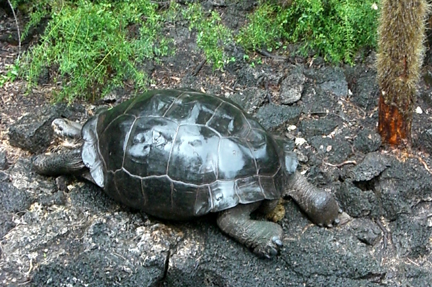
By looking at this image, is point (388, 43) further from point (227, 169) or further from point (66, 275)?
point (66, 275)

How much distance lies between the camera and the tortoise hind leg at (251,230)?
284 centimetres

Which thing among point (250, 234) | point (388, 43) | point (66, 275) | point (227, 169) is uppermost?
point (388, 43)

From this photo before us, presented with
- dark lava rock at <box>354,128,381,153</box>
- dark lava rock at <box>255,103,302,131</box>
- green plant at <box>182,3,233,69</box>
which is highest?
green plant at <box>182,3,233,69</box>

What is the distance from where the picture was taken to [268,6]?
4.68m

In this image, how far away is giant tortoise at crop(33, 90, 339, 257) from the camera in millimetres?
2854

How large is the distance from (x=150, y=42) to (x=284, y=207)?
6.50ft

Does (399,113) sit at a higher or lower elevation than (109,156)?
higher

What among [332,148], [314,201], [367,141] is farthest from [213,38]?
[314,201]

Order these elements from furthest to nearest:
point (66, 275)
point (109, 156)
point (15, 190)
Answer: point (15, 190), point (109, 156), point (66, 275)

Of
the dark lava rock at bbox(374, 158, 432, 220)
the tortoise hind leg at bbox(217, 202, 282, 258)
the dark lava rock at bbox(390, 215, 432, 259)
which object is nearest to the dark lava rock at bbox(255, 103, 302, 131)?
the dark lava rock at bbox(374, 158, 432, 220)

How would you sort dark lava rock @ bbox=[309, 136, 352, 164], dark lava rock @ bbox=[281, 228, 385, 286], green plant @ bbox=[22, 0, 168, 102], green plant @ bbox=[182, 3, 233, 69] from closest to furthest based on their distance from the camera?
dark lava rock @ bbox=[281, 228, 385, 286] < dark lava rock @ bbox=[309, 136, 352, 164] < green plant @ bbox=[22, 0, 168, 102] < green plant @ bbox=[182, 3, 233, 69]

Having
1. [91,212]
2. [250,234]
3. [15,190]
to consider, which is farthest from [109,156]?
[250,234]

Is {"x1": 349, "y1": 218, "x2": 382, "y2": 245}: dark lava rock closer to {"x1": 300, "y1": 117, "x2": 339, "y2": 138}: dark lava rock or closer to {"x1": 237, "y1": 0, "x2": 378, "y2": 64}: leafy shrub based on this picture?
{"x1": 300, "y1": 117, "x2": 339, "y2": 138}: dark lava rock

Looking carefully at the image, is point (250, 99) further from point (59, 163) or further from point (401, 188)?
point (59, 163)
